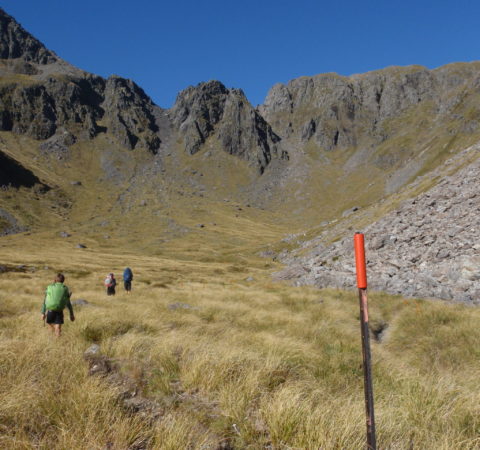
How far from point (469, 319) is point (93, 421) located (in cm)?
→ 1458

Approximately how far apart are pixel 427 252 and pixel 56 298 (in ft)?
76.7

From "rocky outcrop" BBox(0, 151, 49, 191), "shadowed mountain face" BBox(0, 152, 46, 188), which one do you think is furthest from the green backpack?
"shadowed mountain face" BBox(0, 152, 46, 188)

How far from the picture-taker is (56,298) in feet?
33.7

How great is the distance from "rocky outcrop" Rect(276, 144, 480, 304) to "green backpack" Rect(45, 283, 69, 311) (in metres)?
18.3

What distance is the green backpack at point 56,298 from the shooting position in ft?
32.9

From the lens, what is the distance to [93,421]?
401 cm

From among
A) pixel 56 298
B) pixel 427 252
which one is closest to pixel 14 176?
pixel 56 298

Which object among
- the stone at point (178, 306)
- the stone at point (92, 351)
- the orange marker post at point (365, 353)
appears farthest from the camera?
the stone at point (178, 306)

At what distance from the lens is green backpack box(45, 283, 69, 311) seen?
10.0m

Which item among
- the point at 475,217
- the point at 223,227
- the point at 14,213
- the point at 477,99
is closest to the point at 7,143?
the point at 14,213

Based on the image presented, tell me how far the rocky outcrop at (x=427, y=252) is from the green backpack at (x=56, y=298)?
721 inches

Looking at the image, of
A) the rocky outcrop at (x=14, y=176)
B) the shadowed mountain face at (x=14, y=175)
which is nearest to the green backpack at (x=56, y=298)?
the rocky outcrop at (x=14, y=176)

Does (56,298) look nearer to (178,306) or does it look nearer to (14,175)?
(178,306)

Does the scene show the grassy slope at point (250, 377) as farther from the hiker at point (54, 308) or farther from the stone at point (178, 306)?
the stone at point (178, 306)
